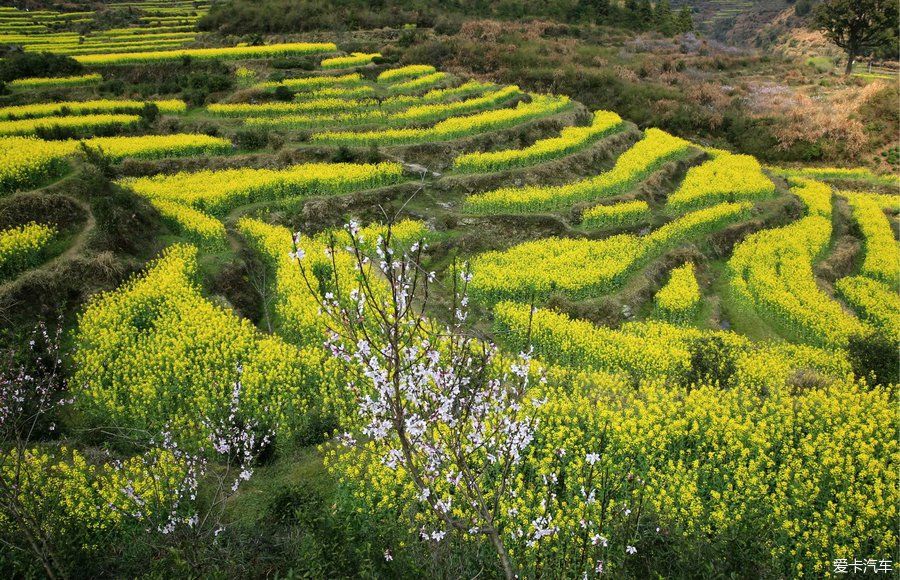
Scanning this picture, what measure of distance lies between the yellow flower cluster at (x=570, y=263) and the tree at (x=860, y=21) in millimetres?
47643

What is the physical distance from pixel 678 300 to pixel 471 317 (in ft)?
24.0

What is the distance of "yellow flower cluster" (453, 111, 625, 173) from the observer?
27391 millimetres

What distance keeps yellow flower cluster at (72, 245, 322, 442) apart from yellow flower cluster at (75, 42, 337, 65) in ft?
107

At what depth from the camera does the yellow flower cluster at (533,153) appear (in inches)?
1078

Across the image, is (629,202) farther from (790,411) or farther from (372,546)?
(372,546)

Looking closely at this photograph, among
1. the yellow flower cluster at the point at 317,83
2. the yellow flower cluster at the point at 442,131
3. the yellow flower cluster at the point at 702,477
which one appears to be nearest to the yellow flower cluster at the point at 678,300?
the yellow flower cluster at the point at 702,477

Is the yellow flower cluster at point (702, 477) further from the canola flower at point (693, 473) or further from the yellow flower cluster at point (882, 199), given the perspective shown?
the yellow flower cluster at point (882, 199)

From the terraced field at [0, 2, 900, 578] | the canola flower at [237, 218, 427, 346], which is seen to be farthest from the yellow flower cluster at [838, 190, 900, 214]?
the canola flower at [237, 218, 427, 346]

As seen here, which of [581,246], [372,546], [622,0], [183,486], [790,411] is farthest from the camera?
[622,0]

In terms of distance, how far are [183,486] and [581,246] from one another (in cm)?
1678

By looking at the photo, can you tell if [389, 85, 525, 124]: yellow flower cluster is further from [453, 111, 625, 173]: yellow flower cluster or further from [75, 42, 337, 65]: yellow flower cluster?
[75, 42, 337, 65]: yellow flower cluster

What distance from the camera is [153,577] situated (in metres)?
6.19

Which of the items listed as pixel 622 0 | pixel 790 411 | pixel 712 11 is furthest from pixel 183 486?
pixel 712 11

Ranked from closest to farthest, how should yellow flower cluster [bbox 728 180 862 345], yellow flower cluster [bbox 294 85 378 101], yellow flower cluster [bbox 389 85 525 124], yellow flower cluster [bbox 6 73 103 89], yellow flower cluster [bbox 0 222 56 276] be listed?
yellow flower cluster [bbox 0 222 56 276], yellow flower cluster [bbox 728 180 862 345], yellow flower cluster [bbox 389 85 525 124], yellow flower cluster [bbox 6 73 103 89], yellow flower cluster [bbox 294 85 378 101]
